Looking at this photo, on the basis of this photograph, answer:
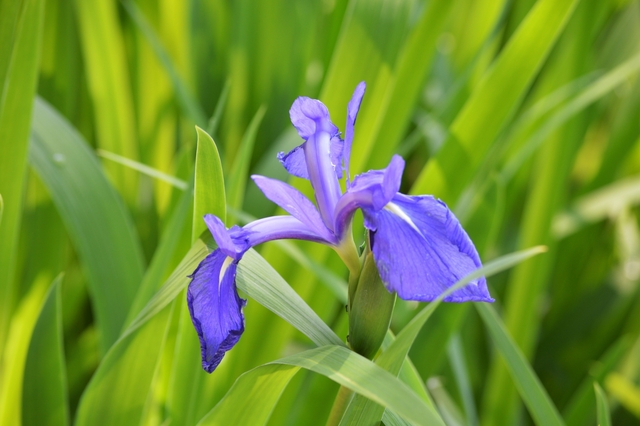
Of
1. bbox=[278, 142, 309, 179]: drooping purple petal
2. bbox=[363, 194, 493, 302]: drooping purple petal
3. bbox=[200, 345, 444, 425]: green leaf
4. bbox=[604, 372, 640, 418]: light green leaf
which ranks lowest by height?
bbox=[604, 372, 640, 418]: light green leaf

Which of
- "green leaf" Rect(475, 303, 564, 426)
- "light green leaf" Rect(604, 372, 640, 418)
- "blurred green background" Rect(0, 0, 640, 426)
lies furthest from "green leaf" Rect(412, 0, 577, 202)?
"light green leaf" Rect(604, 372, 640, 418)

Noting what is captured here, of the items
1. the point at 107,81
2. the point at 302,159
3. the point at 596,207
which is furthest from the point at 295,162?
the point at 596,207

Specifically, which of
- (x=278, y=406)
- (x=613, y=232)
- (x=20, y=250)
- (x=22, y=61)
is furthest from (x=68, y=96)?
(x=613, y=232)

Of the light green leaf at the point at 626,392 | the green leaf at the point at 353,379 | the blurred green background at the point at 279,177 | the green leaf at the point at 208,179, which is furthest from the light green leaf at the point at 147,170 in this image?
the light green leaf at the point at 626,392

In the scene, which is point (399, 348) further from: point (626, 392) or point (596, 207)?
point (596, 207)

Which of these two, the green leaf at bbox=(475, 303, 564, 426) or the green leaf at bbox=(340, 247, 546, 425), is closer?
the green leaf at bbox=(340, 247, 546, 425)

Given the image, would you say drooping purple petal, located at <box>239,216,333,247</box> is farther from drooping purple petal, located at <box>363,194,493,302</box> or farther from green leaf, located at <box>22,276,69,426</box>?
green leaf, located at <box>22,276,69,426</box>

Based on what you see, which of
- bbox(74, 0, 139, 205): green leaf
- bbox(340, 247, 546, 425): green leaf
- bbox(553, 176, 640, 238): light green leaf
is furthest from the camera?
bbox(553, 176, 640, 238): light green leaf
